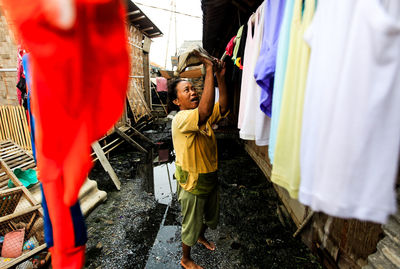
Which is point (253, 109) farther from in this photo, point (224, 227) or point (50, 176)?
point (224, 227)

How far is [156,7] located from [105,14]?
11267 millimetres

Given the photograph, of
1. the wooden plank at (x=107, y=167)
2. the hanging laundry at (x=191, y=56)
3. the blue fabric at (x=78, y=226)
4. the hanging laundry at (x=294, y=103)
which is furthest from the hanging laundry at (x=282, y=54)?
the wooden plank at (x=107, y=167)

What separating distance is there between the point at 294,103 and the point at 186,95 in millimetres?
1611

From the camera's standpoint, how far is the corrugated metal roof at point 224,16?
263cm

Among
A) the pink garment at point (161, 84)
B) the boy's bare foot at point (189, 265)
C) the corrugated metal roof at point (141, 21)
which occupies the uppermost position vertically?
the corrugated metal roof at point (141, 21)

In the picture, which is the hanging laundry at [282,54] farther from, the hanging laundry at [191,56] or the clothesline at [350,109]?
Result: the hanging laundry at [191,56]

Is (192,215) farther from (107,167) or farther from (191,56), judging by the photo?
(107,167)

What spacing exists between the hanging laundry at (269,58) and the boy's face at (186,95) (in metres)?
1.20

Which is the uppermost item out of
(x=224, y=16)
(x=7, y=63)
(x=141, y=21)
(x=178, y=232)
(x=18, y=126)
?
(x=141, y=21)

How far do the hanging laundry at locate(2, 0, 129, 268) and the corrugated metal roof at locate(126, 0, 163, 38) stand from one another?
8.26 metres

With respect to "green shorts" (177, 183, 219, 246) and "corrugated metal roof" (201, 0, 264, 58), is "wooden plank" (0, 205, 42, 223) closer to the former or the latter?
"green shorts" (177, 183, 219, 246)

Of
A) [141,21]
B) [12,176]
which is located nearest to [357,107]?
[12,176]

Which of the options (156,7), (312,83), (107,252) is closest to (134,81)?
(156,7)

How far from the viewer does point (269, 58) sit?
1099mm
